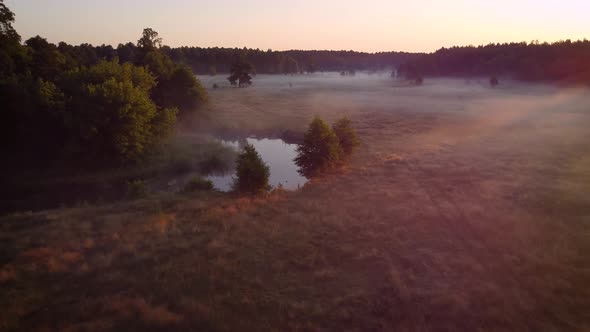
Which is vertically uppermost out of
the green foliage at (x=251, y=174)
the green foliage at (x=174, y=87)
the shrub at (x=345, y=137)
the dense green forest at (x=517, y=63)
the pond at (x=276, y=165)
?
the dense green forest at (x=517, y=63)

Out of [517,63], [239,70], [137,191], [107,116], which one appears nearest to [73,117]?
[107,116]

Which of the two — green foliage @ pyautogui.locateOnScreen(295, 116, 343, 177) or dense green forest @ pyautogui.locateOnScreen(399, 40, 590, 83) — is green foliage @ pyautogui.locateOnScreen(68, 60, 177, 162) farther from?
dense green forest @ pyautogui.locateOnScreen(399, 40, 590, 83)

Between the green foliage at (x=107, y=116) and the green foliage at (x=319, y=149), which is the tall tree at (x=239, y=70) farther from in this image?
the green foliage at (x=319, y=149)

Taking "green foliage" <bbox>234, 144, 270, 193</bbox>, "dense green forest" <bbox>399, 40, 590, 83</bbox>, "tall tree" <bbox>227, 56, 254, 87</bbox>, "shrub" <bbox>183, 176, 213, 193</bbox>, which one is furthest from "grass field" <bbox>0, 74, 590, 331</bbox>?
"dense green forest" <bbox>399, 40, 590, 83</bbox>

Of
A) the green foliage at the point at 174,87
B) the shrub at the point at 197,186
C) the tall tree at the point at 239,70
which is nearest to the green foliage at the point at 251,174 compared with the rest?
the shrub at the point at 197,186

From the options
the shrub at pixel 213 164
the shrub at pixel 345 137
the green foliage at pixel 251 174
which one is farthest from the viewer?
the shrub at pixel 213 164

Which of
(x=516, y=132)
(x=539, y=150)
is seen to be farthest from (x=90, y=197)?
(x=516, y=132)

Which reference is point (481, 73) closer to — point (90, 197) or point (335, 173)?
point (335, 173)
